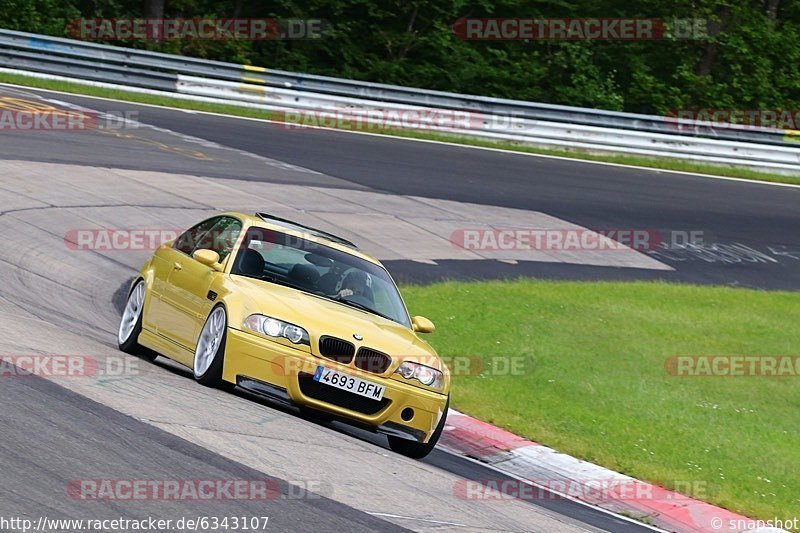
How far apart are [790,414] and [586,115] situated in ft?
54.2

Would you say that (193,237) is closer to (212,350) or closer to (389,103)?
(212,350)

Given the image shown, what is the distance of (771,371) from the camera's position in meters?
14.2

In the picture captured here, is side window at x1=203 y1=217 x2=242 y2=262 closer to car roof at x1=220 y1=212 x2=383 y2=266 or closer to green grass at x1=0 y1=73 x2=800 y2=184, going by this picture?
car roof at x1=220 y1=212 x2=383 y2=266

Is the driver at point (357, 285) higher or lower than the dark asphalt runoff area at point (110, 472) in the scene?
higher

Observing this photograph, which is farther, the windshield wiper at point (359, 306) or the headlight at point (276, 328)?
the windshield wiper at point (359, 306)

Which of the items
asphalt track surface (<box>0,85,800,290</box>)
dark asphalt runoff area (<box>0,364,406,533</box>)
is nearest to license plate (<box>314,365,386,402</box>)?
→ dark asphalt runoff area (<box>0,364,406,533</box>)

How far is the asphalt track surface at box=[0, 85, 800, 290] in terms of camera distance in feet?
66.4

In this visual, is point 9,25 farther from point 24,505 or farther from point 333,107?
point 24,505

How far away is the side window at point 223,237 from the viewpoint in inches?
402

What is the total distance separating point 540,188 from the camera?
23797 millimetres

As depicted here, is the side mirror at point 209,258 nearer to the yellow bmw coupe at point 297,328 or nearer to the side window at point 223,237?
the yellow bmw coupe at point 297,328

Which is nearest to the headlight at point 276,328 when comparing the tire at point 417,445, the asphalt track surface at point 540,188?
the tire at point 417,445

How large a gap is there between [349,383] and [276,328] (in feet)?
2.15

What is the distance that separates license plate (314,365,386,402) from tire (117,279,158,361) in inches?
94.2
